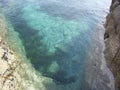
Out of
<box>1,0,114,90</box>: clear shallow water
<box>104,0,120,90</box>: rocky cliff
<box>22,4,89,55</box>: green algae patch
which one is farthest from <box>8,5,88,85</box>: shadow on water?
<box>104,0,120,90</box>: rocky cliff

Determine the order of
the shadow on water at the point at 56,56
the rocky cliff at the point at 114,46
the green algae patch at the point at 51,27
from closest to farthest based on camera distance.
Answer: the shadow on water at the point at 56,56 < the rocky cliff at the point at 114,46 < the green algae patch at the point at 51,27

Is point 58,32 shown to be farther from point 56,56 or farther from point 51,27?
point 56,56

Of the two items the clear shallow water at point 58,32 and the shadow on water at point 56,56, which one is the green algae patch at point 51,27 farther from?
the shadow on water at point 56,56

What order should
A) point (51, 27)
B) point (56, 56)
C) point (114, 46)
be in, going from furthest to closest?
point (51, 27) < point (114, 46) < point (56, 56)

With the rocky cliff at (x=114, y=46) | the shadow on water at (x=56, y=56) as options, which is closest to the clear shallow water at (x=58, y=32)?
the shadow on water at (x=56, y=56)

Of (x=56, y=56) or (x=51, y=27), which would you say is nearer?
(x=56, y=56)

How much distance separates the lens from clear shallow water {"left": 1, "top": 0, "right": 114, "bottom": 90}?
688 inches

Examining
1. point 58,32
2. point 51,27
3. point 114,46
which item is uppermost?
point 114,46

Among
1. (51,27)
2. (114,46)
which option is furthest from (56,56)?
(114,46)

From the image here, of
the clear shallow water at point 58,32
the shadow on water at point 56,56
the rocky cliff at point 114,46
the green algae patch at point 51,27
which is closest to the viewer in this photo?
the shadow on water at point 56,56

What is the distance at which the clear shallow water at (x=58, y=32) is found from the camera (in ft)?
57.4

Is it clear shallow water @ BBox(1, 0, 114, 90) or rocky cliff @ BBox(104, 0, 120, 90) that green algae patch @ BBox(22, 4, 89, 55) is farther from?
rocky cliff @ BBox(104, 0, 120, 90)

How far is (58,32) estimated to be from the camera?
2252cm

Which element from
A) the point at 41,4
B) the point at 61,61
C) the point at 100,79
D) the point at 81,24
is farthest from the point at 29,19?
the point at 100,79
